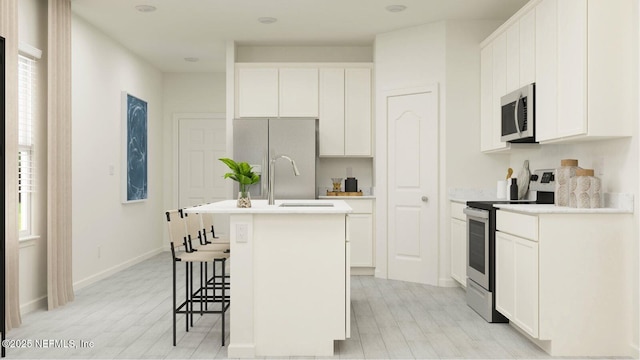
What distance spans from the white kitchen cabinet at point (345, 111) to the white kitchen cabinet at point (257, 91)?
57cm

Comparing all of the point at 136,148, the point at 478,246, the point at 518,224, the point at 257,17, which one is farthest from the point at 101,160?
the point at 518,224

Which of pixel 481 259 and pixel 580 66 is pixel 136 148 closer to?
pixel 481 259

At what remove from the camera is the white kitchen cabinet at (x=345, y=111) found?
6453 millimetres

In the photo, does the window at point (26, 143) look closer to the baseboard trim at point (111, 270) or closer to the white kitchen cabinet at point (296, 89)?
the baseboard trim at point (111, 270)

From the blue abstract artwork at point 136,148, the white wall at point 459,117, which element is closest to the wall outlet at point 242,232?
the white wall at point 459,117

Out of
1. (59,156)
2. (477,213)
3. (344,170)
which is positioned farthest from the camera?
(344,170)

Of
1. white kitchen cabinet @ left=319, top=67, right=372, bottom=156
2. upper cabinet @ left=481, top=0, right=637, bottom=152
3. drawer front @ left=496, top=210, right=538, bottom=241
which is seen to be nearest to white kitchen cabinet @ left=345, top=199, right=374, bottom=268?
white kitchen cabinet @ left=319, top=67, right=372, bottom=156

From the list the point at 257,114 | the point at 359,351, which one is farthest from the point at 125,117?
the point at 359,351

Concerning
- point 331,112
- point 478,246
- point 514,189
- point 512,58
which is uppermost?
point 512,58

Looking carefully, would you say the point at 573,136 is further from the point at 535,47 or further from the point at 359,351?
the point at 359,351

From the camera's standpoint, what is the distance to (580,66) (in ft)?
11.1

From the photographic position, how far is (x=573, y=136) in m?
3.52

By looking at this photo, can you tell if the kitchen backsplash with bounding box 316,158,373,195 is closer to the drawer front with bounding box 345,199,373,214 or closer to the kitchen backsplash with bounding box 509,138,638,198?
the drawer front with bounding box 345,199,373,214

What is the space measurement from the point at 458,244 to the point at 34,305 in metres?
3.75
